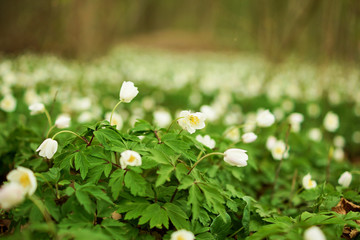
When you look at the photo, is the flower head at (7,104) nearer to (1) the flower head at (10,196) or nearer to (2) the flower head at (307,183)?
(1) the flower head at (10,196)

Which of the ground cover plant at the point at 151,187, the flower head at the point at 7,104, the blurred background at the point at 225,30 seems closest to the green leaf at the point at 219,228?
the ground cover plant at the point at 151,187

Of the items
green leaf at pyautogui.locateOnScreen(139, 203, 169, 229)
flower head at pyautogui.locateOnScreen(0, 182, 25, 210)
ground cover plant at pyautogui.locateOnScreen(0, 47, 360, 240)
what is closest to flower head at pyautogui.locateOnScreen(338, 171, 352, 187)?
ground cover plant at pyautogui.locateOnScreen(0, 47, 360, 240)

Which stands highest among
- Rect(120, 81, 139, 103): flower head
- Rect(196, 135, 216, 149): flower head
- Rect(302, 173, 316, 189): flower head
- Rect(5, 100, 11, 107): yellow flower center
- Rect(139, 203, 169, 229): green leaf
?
Rect(120, 81, 139, 103): flower head

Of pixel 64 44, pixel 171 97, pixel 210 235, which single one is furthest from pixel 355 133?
pixel 64 44

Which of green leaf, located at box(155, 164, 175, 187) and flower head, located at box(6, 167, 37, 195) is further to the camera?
green leaf, located at box(155, 164, 175, 187)

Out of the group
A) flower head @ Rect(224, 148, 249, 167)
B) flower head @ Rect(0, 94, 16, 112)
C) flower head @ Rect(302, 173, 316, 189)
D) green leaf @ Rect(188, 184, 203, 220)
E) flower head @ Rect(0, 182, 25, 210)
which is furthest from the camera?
flower head @ Rect(0, 94, 16, 112)

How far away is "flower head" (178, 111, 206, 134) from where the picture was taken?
157 cm

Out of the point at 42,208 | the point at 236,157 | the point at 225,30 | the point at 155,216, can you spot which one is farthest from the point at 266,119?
the point at 225,30

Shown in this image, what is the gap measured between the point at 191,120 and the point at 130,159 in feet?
1.35

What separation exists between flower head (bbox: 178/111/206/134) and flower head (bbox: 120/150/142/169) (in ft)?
1.16

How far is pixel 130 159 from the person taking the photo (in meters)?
1.34

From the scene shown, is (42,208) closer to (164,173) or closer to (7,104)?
(164,173)

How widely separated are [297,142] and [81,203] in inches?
97.7

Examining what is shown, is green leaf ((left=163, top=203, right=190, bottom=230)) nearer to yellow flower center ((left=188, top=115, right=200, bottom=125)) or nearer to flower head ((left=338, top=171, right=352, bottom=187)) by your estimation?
yellow flower center ((left=188, top=115, right=200, bottom=125))
